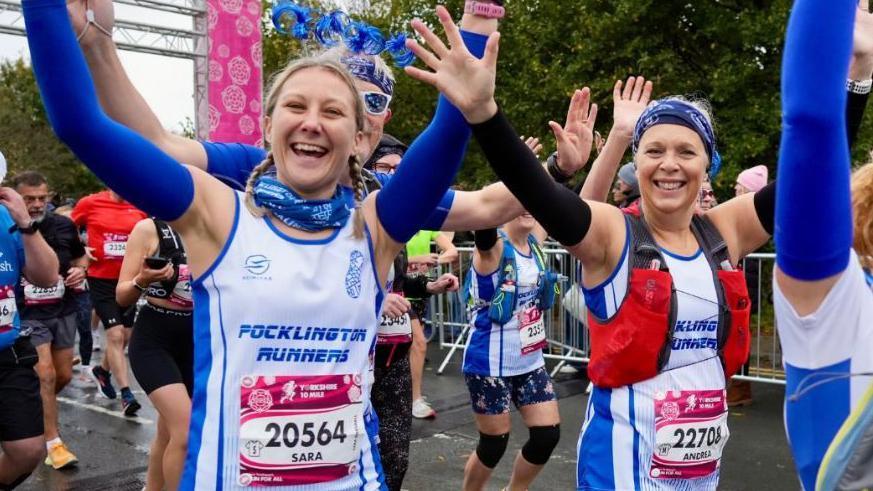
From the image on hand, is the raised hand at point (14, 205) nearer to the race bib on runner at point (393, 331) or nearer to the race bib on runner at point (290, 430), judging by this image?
the race bib on runner at point (393, 331)

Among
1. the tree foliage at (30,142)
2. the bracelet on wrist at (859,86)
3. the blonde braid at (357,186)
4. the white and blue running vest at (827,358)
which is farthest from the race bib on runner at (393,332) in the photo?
the tree foliage at (30,142)

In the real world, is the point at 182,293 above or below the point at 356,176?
below

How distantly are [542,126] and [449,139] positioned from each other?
12774 millimetres

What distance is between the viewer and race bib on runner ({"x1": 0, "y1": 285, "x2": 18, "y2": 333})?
427 cm

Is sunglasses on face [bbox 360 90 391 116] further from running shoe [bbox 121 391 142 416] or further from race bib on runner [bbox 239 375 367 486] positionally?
running shoe [bbox 121 391 142 416]

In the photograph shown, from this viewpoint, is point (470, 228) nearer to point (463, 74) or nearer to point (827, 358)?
point (463, 74)

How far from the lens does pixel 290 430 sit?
2020 millimetres

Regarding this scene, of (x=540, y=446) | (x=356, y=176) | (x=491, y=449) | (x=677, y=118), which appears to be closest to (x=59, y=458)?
(x=491, y=449)

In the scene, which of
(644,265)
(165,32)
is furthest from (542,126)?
(644,265)

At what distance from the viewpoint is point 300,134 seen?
215 cm

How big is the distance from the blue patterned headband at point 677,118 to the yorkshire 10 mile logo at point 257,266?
1.38 meters

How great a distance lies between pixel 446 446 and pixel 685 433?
4.03m

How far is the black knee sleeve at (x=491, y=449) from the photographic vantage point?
483 centimetres

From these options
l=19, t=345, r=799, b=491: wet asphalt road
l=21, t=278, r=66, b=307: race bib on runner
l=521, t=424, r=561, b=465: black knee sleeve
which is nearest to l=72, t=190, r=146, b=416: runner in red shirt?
l=19, t=345, r=799, b=491: wet asphalt road
